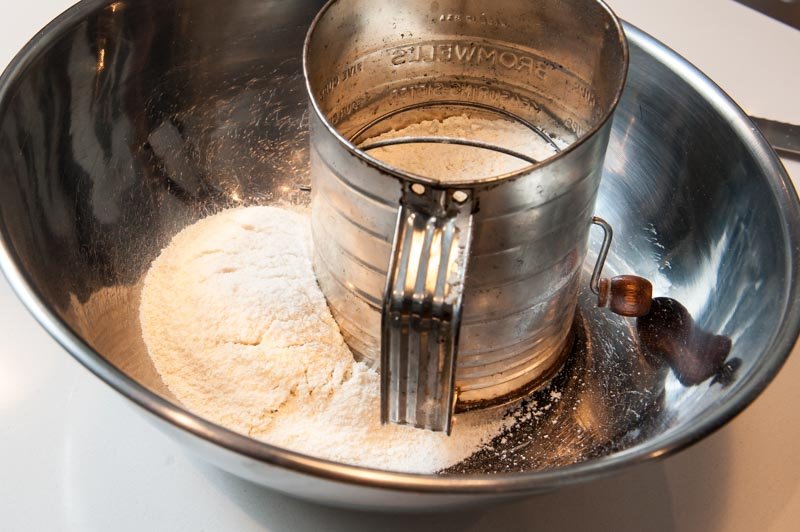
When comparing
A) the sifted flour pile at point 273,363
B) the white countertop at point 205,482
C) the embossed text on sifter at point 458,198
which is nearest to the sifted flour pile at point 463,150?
the embossed text on sifter at point 458,198

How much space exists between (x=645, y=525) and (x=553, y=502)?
0.07 meters

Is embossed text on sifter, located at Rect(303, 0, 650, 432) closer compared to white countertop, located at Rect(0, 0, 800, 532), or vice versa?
embossed text on sifter, located at Rect(303, 0, 650, 432)

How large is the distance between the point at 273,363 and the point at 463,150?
0.82 feet

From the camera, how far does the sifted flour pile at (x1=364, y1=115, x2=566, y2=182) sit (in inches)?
29.8

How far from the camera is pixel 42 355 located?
762 mm

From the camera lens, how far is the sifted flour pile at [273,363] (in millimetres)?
672

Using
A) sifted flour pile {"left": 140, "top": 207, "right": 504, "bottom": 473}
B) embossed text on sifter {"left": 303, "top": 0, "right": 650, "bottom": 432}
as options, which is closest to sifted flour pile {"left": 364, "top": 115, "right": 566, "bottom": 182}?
embossed text on sifter {"left": 303, "top": 0, "right": 650, "bottom": 432}

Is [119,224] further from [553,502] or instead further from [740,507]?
[740,507]

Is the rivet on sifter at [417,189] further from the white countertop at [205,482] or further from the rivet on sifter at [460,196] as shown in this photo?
the white countertop at [205,482]

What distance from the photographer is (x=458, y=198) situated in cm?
56

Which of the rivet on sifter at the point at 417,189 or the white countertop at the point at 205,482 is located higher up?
the rivet on sifter at the point at 417,189

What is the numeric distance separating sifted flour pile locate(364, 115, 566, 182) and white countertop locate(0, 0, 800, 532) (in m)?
0.27

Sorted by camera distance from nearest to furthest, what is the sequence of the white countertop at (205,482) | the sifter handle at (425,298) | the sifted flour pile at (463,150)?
the sifter handle at (425,298)
the white countertop at (205,482)
the sifted flour pile at (463,150)

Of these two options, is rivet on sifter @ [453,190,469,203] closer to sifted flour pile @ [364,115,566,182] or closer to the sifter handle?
the sifter handle
